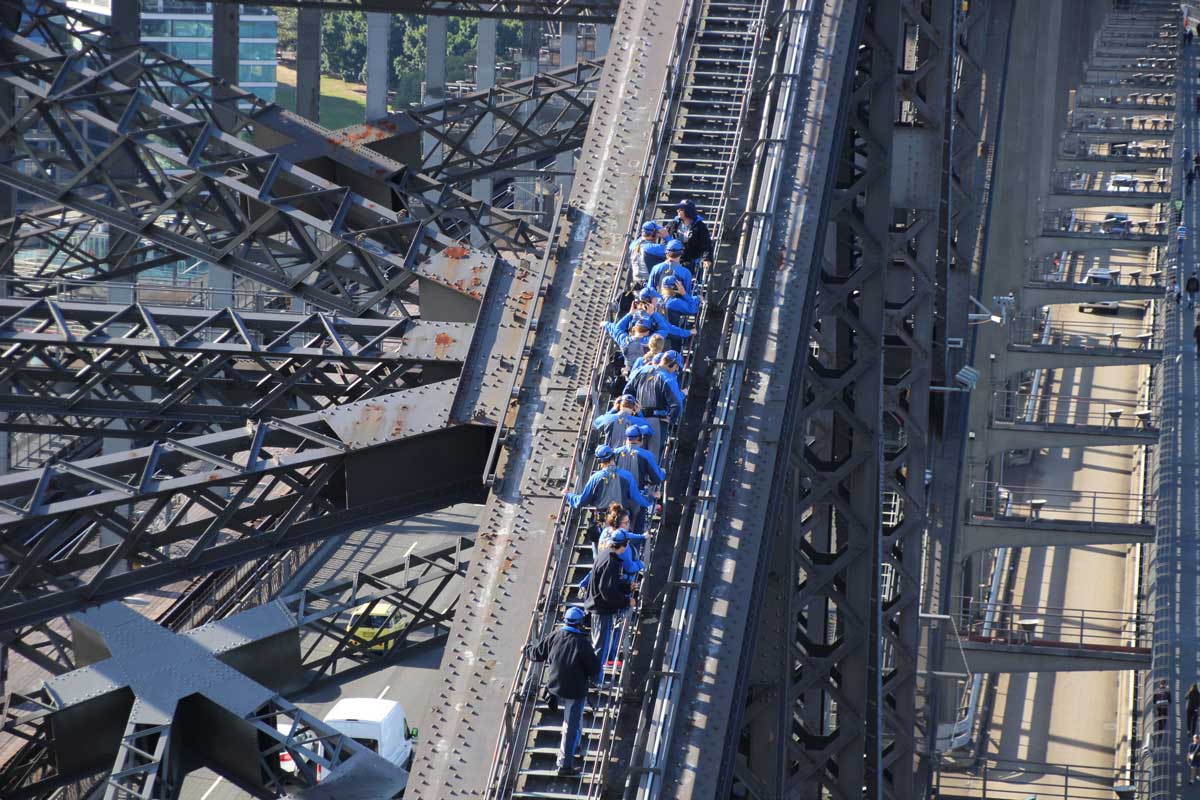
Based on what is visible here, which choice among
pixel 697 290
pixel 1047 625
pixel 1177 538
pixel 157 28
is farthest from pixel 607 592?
pixel 157 28

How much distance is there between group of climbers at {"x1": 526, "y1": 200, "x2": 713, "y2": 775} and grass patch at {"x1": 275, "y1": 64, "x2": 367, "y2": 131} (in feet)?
383

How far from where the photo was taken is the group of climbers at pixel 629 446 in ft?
52.3

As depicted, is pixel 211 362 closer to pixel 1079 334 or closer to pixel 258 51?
pixel 1079 334

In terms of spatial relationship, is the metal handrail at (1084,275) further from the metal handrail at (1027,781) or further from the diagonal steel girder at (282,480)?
the diagonal steel girder at (282,480)

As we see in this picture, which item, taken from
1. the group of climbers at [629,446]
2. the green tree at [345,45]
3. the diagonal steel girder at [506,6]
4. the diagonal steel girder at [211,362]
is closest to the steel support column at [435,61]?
the diagonal steel girder at [506,6]

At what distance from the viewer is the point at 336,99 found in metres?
146

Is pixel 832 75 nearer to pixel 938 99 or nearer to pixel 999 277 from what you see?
pixel 938 99

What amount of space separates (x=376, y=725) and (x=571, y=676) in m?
26.1

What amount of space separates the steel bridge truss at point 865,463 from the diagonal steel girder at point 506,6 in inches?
702

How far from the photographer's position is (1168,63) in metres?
125

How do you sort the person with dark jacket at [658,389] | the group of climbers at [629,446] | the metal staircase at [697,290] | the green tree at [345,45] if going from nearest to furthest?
the metal staircase at [697,290], the group of climbers at [629,446], the person with dark jacket at [658,389], the green tree at [345,45]

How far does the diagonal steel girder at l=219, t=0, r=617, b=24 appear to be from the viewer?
46.4m

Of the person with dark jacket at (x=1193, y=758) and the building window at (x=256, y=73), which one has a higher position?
the building window at (x=256, y=73)

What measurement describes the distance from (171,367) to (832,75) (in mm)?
10464
